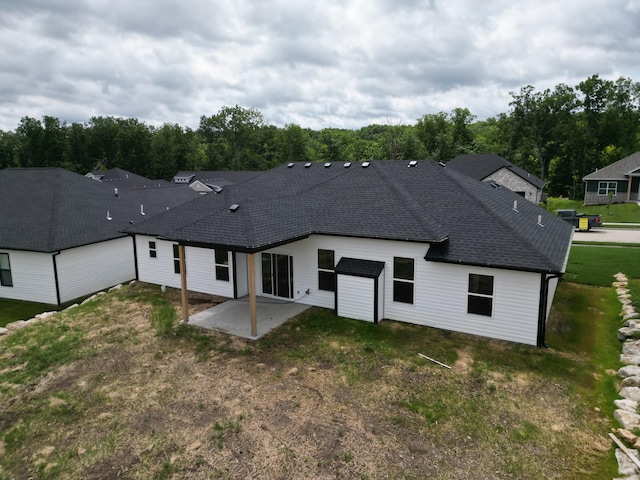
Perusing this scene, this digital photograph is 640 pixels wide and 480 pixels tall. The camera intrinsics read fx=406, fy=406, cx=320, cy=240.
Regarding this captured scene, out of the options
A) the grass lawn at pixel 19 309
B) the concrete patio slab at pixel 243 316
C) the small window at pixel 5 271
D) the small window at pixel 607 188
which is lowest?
the grass lawn at pixel 19 309

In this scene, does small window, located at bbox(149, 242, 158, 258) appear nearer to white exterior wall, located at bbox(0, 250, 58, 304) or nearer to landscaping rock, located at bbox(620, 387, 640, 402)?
white exterior wall, located at bbox(0, 250, 58, 304)

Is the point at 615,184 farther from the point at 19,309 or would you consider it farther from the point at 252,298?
the point at 19,309

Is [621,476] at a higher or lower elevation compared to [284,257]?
lower

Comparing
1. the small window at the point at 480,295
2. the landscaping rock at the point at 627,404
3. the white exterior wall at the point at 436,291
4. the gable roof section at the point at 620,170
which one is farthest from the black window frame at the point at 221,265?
the gable roof section at the point at 620,170

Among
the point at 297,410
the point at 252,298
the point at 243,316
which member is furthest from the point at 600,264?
the point at 297,410

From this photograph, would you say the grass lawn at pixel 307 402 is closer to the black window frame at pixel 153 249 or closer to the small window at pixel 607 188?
the black window frame at pixel 153 249

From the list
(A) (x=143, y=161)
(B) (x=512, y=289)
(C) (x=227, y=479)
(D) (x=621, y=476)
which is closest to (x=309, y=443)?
(C) (x=227, y=479)

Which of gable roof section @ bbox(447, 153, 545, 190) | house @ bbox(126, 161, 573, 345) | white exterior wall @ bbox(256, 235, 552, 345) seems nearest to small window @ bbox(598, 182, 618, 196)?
gable roof section @ bbox(447, 153, 545, 190)

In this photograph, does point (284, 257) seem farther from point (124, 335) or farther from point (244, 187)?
point (244, 187)
